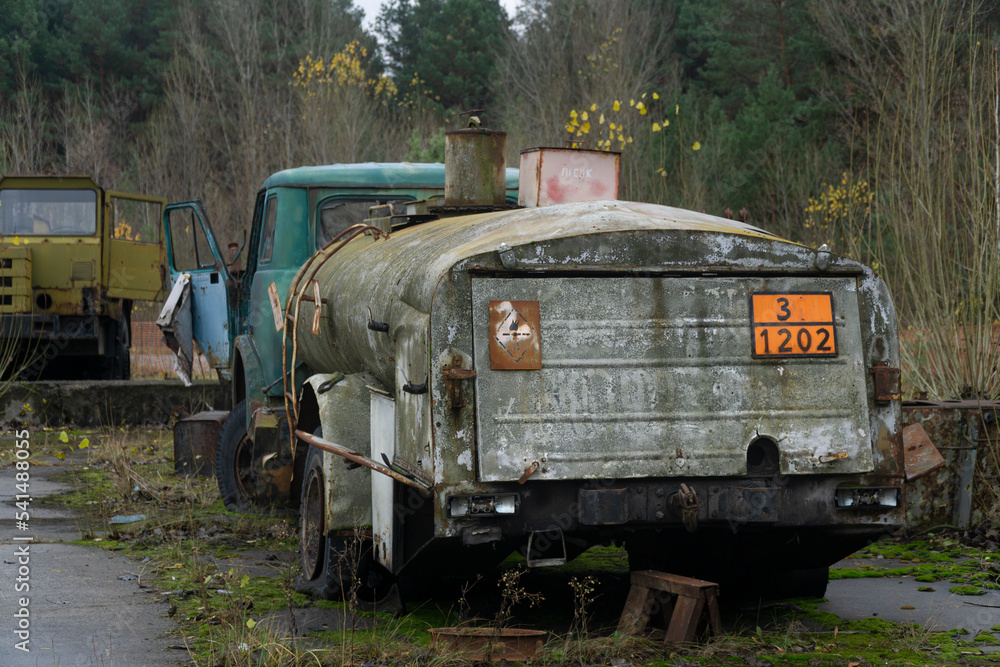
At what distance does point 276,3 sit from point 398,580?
41.9 m

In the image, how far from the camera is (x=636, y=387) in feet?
14.6

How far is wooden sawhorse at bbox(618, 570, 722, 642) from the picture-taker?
4.54 meters

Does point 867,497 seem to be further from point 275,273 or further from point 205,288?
point 205,288

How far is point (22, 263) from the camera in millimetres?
14875

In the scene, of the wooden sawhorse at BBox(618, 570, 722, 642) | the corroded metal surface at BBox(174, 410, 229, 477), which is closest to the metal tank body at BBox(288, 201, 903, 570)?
the wooden sawhorse at BBox(618, 570, 722, 642)

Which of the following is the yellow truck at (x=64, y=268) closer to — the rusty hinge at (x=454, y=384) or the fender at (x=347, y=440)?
the fender at (x=347, y=440)

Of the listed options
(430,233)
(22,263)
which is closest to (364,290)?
(430,233)

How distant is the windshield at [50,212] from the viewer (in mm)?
15445

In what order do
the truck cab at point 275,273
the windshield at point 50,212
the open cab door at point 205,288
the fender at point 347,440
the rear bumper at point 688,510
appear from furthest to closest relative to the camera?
the windshield at point 50,212, the open cab door at point 205,288, the truck cab at point 275,273, the fender at point 347,440, the rear bumper at point 688,510

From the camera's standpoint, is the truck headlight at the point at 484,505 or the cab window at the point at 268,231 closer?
the truck headlight at the point at 484,505

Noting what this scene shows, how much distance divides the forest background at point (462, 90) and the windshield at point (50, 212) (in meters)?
4.85

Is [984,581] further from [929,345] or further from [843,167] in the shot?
[843,167]

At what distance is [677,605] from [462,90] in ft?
130

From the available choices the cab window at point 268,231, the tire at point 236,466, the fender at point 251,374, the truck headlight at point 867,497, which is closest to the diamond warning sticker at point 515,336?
the truck headlight at point 867,497
